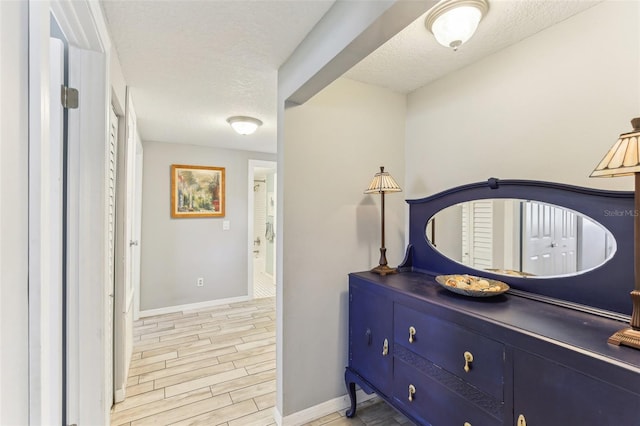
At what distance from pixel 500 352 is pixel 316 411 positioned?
1.37 m

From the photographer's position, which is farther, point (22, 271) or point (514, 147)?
point (514, 147)

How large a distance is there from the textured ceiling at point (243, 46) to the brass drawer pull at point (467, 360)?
1507 mm

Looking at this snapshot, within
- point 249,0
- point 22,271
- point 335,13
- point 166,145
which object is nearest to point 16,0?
point 22,271

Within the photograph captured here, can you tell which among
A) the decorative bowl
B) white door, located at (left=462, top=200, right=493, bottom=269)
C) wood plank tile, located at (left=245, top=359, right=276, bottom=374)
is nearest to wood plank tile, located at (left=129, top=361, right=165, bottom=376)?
wood plank tile, located at (left=245, top=359, right=276, bottom=374)

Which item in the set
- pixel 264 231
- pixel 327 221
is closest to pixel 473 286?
pixel 327 221

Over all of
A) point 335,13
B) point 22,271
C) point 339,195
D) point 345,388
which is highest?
point 335,13

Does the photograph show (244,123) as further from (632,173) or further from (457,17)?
(632,173)

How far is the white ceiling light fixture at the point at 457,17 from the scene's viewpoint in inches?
51.1

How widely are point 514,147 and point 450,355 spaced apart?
3.73ft

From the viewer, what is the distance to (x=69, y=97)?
4.21 ft

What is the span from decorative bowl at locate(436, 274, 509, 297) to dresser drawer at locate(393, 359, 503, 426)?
369 mm

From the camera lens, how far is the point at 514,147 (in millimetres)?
1635

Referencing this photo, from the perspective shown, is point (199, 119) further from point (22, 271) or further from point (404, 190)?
point (22, 271)

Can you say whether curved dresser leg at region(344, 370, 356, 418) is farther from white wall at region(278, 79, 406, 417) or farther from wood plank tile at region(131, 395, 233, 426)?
wood plank tile at region(131, 395, 233, 426)
